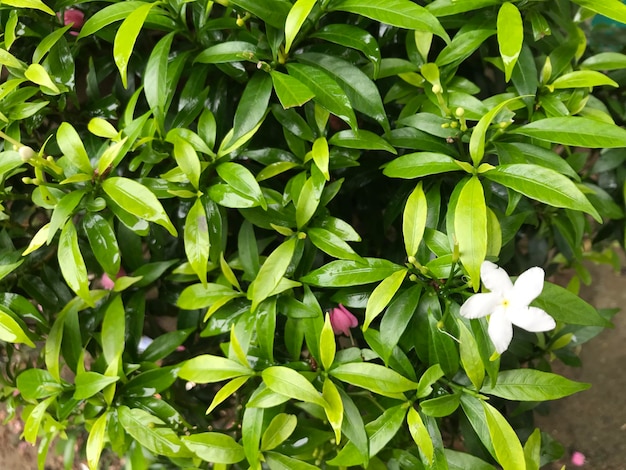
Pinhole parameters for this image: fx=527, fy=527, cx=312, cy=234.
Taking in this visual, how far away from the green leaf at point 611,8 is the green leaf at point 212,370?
701 millimetres

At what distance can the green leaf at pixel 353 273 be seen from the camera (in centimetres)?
73

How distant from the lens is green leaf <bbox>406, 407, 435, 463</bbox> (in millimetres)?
715

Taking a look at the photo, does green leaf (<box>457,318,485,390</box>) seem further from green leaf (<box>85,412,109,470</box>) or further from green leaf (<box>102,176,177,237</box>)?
green leaf (<box>85,412,109,470</box>)

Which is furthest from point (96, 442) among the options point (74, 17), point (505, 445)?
point (74, 17)

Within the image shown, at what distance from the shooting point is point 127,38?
2.23ft

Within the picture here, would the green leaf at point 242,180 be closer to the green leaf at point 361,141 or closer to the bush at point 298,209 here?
the bush at point 298,209

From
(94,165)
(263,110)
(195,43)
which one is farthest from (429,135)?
(94,165)

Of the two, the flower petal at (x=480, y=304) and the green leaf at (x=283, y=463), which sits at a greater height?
the flower petal at (x=480, y=304)

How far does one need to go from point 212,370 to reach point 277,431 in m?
0.13

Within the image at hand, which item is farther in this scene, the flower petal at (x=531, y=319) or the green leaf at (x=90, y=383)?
the green leaf at (x=90, y=383)

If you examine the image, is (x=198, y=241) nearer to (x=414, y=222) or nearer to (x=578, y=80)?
(x=414, y=222)

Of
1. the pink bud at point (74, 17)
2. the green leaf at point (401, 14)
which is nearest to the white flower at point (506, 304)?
the green leaf at point (401, 14)

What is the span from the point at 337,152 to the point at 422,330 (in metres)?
0.29

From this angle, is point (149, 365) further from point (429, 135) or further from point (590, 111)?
point (590, 111)
